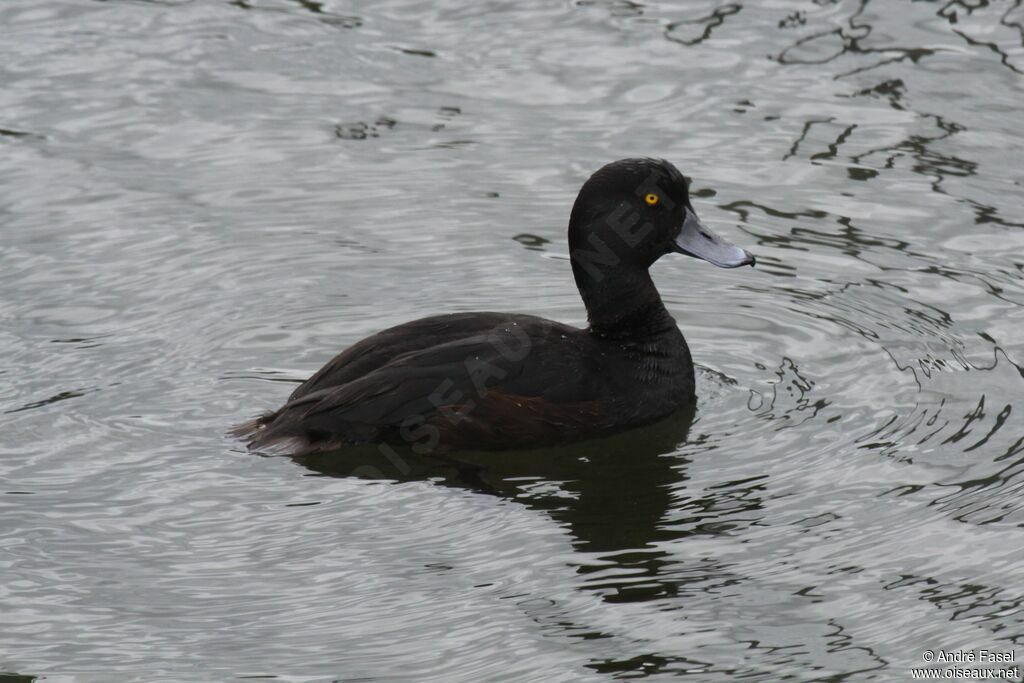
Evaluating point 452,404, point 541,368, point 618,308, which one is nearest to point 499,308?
point 618,308

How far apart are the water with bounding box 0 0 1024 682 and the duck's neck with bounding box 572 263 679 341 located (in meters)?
0.46

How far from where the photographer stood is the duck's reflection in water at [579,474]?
6785 mm

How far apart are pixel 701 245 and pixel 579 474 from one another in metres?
1.47

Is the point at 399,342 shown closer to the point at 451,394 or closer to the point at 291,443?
the point at 451,394

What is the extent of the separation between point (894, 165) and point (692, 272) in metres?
1.77

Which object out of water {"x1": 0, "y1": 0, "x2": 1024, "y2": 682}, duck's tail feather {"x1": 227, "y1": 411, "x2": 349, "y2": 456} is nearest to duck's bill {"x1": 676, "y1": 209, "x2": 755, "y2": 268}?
water {"x1": 0, "y1": 0, "x2": 1024, "y2": 682}

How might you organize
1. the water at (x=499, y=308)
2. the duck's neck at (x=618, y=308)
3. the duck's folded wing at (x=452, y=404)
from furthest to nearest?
the duck's neck at (x=618, y=308), the duck's folded wing at (x=452, y=404), the water at (x=499, y=308)

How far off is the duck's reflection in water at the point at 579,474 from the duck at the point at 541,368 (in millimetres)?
56

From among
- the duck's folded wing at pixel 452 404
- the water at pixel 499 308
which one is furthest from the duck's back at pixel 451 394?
the water at pixel 499 308

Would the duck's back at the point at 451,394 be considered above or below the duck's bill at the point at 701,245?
below

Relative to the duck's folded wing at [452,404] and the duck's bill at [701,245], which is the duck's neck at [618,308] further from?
the duck's folded wing at [452,404]

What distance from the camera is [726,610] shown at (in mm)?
5941

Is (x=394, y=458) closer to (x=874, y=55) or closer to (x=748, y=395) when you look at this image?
(x=748, y=395)

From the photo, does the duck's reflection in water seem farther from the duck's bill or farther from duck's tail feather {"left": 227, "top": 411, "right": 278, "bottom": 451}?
the duck's bill
